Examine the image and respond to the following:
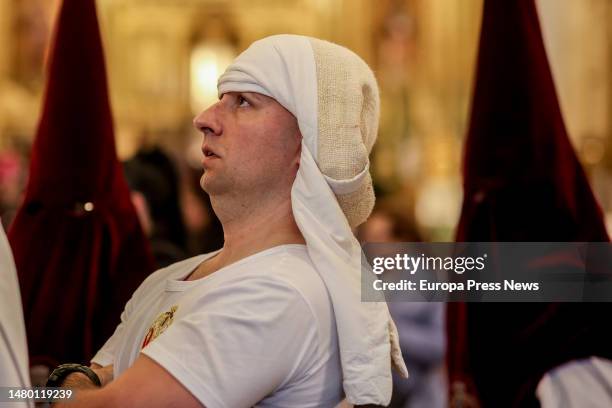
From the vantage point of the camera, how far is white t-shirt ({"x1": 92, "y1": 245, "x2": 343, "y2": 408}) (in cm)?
158

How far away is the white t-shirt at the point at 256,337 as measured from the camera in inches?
62.2

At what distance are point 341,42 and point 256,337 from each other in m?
10.7

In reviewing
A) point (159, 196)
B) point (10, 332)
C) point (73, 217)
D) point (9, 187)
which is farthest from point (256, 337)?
point (9, 187)

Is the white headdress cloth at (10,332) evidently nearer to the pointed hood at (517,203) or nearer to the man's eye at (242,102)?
the man's eye at (242,102)

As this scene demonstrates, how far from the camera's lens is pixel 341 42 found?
12016 mm

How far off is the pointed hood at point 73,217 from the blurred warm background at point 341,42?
7.98 metres

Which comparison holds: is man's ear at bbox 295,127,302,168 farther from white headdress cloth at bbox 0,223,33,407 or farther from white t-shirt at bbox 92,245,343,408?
white headdress cloth at bbox 0,223,33,407

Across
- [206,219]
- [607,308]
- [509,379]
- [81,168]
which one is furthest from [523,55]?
[206,219]

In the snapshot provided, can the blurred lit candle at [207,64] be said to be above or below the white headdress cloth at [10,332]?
above

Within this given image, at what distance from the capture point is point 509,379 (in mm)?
2232

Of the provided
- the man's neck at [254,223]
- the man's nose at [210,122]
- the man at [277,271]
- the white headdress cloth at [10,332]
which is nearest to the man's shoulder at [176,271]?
the man at [277,271]

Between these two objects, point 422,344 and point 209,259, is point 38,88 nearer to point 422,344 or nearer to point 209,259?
point 422,344

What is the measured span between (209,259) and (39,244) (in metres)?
0.55

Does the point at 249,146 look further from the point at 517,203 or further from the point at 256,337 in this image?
the point at 517,203
